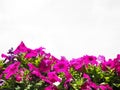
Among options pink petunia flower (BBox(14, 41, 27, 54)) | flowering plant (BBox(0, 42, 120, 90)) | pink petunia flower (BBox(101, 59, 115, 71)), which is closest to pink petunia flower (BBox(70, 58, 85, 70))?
flowering plant (BBox(0, 42, 120, 90))

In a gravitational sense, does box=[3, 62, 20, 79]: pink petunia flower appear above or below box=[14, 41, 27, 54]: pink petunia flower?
below

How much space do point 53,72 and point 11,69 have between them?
23.1 inches

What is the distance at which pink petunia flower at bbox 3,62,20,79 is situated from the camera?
5926mm

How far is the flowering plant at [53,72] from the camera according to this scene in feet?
19.3

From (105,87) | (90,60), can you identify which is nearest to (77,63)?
(90,60)

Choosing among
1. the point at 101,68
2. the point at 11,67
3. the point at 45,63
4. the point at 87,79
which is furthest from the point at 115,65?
the point at 11,67

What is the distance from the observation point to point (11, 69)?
19.7 feet

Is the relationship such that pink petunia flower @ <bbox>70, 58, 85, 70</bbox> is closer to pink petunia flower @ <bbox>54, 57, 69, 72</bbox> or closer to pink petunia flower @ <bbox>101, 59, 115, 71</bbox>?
pink petunia flower @ <bbox>54, 57, 69, 72</bbox>

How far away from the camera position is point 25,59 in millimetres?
6324

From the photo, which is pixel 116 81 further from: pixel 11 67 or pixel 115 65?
pixel 11 67

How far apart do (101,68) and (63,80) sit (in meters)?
0.93

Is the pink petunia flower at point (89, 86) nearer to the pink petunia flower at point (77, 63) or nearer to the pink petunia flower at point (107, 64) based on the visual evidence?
the pink petunia flower at point (77, 63)

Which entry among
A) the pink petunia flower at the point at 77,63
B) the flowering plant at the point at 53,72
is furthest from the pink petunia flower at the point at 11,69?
the pink petunia flower at the point at 77,63

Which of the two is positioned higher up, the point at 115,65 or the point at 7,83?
the point at 115,65
